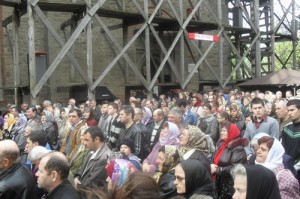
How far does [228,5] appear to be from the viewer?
2259cm

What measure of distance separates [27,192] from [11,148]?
21.6 inches

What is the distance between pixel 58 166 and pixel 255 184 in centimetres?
167

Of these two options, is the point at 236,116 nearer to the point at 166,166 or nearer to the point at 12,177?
the point at 166,166

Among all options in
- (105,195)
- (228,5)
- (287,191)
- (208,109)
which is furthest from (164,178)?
(228,5)

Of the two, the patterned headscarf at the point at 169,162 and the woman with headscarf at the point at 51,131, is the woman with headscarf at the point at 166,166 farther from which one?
the woman with headscarf at the point at 51,131

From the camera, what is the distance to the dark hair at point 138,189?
2.39 meters

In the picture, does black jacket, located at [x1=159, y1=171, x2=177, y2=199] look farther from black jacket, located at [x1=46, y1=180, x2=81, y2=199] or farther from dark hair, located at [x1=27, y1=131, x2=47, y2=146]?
dark hair, located at [x1=27, y1=131, x2=47, y2=146]

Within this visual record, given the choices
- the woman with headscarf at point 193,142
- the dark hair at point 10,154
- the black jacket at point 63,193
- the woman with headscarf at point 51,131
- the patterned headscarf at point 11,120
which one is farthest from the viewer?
the patterned headscarf at point 11,120

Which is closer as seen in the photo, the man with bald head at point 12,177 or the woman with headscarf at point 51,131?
the man with bald head at point 12,177

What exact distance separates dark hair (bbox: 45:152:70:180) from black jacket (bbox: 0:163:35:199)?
0.37 meters

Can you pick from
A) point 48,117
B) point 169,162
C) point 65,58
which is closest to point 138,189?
point 169,162

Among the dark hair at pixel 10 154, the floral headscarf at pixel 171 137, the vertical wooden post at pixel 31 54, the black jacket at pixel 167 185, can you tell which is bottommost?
the black jacket at pixel 167 185

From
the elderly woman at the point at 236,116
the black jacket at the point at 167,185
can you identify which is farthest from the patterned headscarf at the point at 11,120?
the black jacket at the point at 167,185

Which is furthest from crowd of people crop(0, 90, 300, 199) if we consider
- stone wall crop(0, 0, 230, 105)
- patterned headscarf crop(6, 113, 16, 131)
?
stone wall crop(0, 0, 230, 105)
